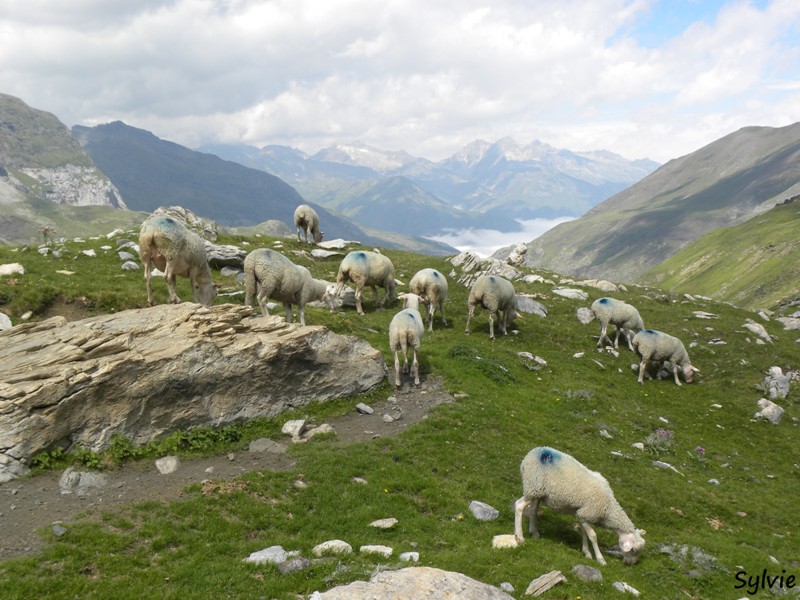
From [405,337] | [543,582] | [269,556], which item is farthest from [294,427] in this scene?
[543,582]

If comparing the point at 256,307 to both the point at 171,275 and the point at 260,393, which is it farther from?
the point at 260,393

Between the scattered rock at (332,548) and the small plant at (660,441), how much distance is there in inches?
644

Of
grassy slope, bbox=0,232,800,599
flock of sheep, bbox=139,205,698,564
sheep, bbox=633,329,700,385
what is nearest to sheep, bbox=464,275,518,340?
flock of sheep, bbox=139,205,698,564

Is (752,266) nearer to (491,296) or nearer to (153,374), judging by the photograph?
(491,296)

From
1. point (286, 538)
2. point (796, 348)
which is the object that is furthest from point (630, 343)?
point (286, 538)

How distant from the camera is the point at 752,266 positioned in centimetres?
14625

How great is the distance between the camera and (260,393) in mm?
19000

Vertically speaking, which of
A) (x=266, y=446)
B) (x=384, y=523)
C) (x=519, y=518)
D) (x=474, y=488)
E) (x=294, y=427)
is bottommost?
(x=474, y=488)

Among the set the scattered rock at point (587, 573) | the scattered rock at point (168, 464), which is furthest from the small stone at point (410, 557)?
the scattered rock at point (168, 464)

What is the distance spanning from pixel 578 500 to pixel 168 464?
13.0 metres

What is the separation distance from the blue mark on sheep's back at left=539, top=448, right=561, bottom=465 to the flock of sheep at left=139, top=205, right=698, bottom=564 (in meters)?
0.03

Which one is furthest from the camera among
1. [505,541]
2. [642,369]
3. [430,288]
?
[430,288]

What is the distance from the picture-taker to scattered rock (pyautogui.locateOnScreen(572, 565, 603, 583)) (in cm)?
1141

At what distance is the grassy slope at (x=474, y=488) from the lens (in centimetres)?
1064
